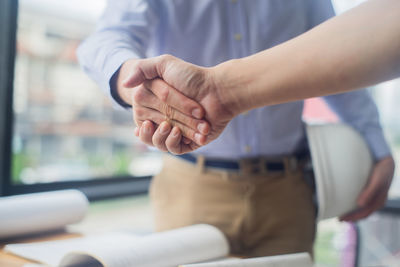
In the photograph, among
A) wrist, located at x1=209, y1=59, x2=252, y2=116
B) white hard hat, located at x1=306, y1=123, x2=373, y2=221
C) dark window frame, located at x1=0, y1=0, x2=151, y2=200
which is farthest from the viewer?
dark window frame, located at x1=0, y1=0, x2=151, y2=200

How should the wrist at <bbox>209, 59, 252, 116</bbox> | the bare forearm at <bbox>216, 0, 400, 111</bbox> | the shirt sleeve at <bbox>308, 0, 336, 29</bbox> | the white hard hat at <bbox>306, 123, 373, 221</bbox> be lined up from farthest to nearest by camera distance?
the white hard hat at <bbox>306, 123, 373, 221</bbox>
the shirt sleeve at <bbox>308, 0, 336, 29</bbox>
the wrist at <bbox>209, 59, 252, 116</bbox>
the bare forearm at <bbox>216, 0, 400, 111</bbox>

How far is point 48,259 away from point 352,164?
71 cm

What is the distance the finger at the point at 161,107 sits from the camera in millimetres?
669

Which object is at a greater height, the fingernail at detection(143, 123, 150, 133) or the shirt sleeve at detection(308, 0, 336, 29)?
the shirt sleeve at detection(308, 0, 336, 29)

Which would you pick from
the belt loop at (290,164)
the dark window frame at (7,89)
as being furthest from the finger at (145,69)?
the dark window frame at (7,89)

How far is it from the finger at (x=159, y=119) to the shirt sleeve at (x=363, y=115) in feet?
1.87

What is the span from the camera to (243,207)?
0.93 m

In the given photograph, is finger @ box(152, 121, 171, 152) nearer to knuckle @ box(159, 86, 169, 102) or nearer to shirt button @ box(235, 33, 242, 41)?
knuckle @ box(159, 86, 169, 102)

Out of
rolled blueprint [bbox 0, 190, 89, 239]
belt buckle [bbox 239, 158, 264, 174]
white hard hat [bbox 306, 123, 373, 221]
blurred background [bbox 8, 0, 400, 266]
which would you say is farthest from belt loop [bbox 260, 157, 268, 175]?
rolled blueprint [bbox 0, 190, 89, 239]

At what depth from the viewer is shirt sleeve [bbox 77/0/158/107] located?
76 cm

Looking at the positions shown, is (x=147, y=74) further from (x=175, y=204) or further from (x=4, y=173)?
(x=4, y=173)

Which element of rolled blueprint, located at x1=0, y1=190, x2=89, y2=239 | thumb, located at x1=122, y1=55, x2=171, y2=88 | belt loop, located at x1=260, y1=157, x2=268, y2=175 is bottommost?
rolled blueprint, located at x1=0, y1=190, x2=89, y2=239

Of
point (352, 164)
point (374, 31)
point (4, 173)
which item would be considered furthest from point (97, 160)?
point (374, 31)

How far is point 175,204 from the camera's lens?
0.97 meters
